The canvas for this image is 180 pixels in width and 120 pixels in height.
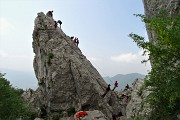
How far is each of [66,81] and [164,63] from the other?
112 feet

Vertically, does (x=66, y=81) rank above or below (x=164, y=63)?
above

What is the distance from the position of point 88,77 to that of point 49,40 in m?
13.2

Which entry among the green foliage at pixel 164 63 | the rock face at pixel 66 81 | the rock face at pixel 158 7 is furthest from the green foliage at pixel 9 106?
the green foliage at pixel 164 63

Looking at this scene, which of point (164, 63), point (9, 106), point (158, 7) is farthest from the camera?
point (9, 106)

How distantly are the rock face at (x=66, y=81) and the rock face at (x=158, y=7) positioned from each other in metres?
16.6

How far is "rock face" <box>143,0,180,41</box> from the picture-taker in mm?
33763

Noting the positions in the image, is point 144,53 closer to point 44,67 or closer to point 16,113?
point 16,113

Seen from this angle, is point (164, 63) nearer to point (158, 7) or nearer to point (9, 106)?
point (158, 7)

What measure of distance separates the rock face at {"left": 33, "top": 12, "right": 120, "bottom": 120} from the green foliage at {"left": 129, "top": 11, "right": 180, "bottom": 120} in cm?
2836

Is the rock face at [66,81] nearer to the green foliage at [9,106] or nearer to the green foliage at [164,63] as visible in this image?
the green foliage at [9,106]

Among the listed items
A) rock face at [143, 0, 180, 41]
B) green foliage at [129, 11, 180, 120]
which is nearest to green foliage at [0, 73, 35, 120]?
rock face at [143, 0, 180, 41]

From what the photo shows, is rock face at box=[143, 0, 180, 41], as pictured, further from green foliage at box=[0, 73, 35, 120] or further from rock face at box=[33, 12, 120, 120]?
green foliage at box=[0, 73, 35, 120]

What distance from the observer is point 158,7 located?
123 ft

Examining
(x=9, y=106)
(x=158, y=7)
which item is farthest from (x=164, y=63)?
(x=9, y=106)
